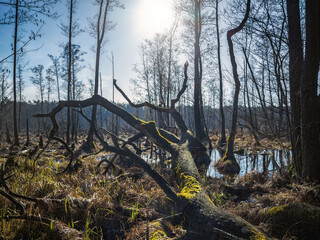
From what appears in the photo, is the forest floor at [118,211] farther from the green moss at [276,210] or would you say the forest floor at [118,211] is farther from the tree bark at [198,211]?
the tree bark at [198,211]

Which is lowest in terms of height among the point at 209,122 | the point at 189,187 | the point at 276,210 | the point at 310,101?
the point at 276,210

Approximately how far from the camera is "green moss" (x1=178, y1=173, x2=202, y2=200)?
2.65 m

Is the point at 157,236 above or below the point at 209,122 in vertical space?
below

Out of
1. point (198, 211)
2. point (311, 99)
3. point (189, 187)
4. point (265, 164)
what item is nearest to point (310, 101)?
point (311, 99)

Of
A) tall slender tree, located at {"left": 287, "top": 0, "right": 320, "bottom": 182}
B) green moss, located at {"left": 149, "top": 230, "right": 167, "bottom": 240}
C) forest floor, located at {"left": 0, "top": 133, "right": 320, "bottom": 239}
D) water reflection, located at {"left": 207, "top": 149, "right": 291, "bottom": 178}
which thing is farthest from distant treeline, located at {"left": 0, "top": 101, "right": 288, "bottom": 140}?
green moss, located at {"left": 149, "top": 230, "right": 167, "bottom": 240}

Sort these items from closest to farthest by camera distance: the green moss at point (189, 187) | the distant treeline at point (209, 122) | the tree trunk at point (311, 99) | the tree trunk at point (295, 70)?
the green moss at point (189, 187) → the tree trunk at point (311, 99) → the tree trunk at point (295, 70) → the distant treeline at point (209, 122)

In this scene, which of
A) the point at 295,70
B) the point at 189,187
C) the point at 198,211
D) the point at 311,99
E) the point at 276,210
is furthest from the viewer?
the point at 295,70

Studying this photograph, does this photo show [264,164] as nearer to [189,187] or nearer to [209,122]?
[189,187]

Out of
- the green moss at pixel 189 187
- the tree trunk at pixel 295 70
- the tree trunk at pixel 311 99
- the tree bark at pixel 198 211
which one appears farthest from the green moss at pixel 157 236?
the tree trunk at pixel 295 70

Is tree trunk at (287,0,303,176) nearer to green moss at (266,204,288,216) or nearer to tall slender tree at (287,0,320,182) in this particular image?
tall slender tree at (287,0,320,182)

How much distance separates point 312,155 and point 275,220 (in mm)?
1590

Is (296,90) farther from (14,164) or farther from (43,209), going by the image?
(14,164)

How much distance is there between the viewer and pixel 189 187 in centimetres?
293

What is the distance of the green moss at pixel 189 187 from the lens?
8.69 ft
